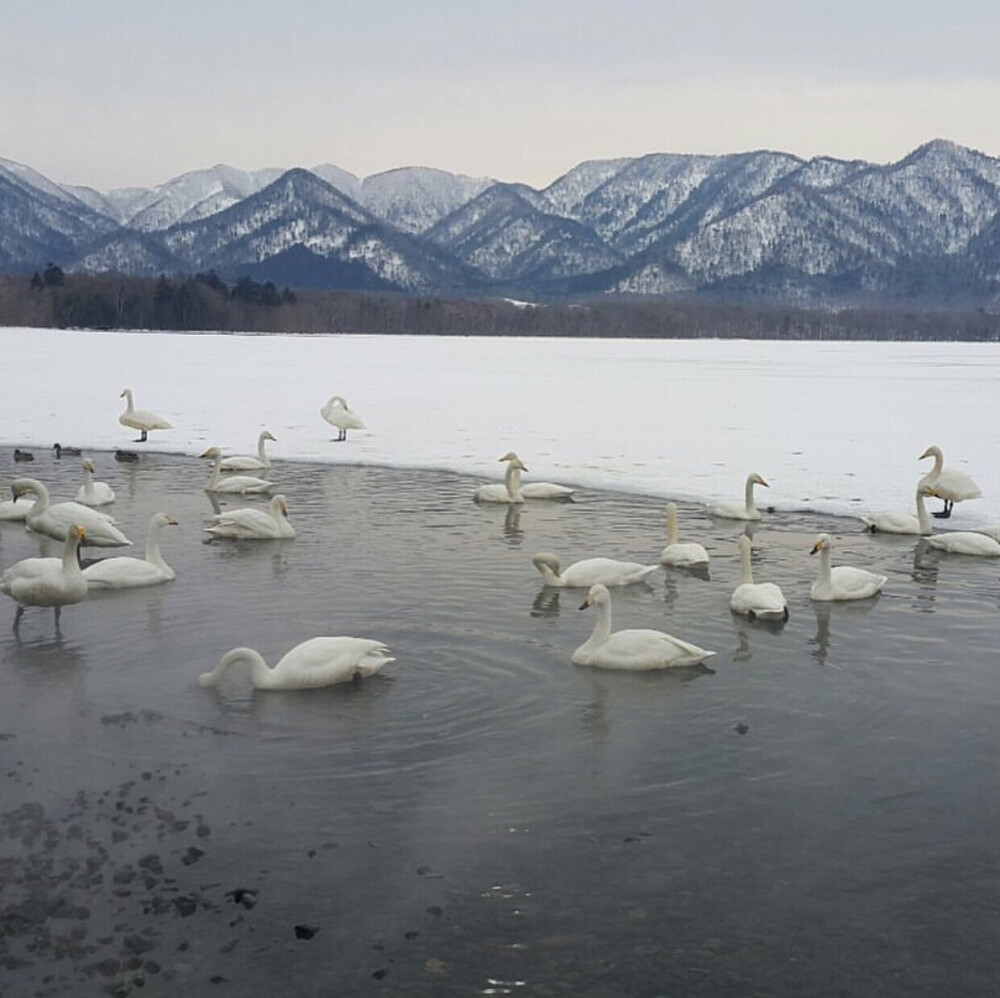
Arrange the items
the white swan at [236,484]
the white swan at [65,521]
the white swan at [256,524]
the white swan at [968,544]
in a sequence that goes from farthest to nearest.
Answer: the white swan at [236,484], the white swan at [256,524], the white swan at [968,544], the white swan at [65,521]

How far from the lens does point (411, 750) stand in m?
8.24

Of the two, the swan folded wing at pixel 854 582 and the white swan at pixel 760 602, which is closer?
the white swan at pixel 760 602

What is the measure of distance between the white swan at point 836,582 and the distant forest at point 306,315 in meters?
119

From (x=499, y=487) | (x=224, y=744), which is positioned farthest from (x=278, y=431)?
(x=224, y=744)

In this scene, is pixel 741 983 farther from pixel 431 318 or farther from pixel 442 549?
pixel 431 318

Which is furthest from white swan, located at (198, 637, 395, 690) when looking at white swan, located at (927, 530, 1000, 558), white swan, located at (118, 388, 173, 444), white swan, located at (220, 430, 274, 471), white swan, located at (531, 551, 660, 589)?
white swan, located at (118, 388, 173, 444)

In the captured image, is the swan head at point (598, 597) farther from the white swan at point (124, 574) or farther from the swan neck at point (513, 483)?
the swan neck at point (513, 483)

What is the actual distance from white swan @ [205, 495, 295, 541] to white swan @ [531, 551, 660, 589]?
399cm

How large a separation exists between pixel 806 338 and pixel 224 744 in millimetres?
182273

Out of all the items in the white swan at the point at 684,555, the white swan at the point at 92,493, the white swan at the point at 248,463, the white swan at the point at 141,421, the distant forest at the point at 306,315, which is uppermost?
the distant forest at the point at 306,315

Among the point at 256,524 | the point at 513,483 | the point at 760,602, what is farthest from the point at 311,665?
the point at 513,483

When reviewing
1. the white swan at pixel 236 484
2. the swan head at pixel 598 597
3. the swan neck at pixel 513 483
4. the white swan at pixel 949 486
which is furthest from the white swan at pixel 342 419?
the swan head at pixel 598 597

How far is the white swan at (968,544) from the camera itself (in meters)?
15.0

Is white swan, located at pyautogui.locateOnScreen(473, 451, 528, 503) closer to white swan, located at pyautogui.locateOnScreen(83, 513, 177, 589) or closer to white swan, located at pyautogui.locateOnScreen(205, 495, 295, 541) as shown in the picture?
white swan, located at pyautogui.locateOnScreen(205, 495, 295, 541)
